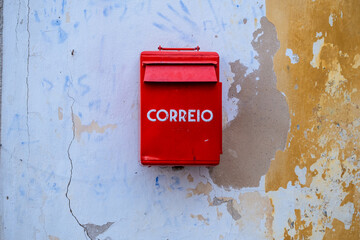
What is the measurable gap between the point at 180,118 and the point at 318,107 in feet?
2.69

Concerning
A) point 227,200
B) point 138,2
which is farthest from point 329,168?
point 138,2

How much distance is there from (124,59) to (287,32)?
2.99ft

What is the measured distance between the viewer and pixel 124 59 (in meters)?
1.68

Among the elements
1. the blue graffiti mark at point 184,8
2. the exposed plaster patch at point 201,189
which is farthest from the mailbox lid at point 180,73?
the exposed plaster patch at point 201,189

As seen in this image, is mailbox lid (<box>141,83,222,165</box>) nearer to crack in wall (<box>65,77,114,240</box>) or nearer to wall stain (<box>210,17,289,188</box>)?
wall stain (<box>210,17,289,188</box>)

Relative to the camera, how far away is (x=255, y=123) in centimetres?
170

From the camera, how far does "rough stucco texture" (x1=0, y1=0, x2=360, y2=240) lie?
168cm

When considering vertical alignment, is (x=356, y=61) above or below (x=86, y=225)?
above

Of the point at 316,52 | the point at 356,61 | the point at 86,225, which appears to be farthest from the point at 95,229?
the point at 356,61

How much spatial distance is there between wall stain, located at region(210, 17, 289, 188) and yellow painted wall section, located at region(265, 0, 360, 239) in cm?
4

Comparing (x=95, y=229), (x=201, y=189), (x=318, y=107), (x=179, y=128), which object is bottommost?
(x=95, y=229)

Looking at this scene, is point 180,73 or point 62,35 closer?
point 180,73

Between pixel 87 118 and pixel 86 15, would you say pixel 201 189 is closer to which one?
pixel 87 118

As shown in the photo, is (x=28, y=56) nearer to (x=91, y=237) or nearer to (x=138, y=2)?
(x=138, y=2)
